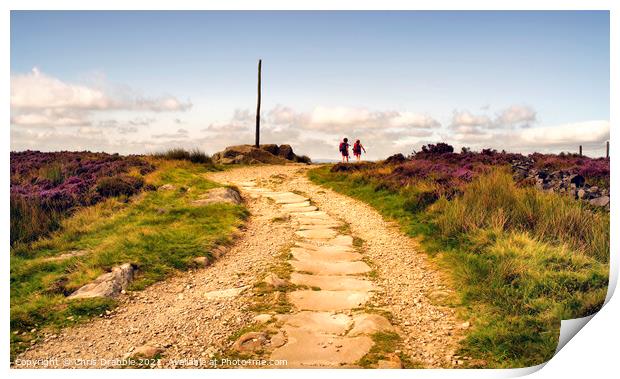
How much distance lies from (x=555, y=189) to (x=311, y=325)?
23.3 feet

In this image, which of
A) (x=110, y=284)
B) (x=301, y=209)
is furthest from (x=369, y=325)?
(x=301, y=209)

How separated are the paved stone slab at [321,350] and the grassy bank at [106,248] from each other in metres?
2.67

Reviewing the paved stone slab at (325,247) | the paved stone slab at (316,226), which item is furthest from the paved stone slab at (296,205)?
the paved stone slab at (325,247)

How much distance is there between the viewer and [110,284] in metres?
Answer: 6.63

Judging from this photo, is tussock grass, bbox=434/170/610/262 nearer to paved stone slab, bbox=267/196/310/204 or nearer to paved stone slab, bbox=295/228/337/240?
paved stone slab, bbox=295/228/337/240

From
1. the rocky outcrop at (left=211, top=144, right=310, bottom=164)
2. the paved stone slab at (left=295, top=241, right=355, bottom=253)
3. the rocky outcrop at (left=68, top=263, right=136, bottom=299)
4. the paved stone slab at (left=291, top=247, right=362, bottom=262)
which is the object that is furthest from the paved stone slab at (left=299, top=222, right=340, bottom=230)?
the rocky outcrop at (left=211, top=144, right=310, bottom=164)

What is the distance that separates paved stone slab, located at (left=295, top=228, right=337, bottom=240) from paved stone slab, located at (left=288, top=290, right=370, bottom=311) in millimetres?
2839

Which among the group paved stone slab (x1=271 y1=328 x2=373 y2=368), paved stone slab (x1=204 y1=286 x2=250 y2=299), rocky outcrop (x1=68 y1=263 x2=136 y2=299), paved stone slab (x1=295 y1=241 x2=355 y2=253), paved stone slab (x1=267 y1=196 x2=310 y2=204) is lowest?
paved stone slab (x1=271 y1=328 x2=373 y2=368)

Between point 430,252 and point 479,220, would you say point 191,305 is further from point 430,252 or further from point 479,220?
point 479,220

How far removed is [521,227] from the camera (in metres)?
8.20

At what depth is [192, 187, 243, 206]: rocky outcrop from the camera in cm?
1134

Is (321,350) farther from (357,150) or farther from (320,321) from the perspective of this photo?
(357,150)

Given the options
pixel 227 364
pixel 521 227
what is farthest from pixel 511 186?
pixel 227 364

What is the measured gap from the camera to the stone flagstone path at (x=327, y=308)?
488cm
